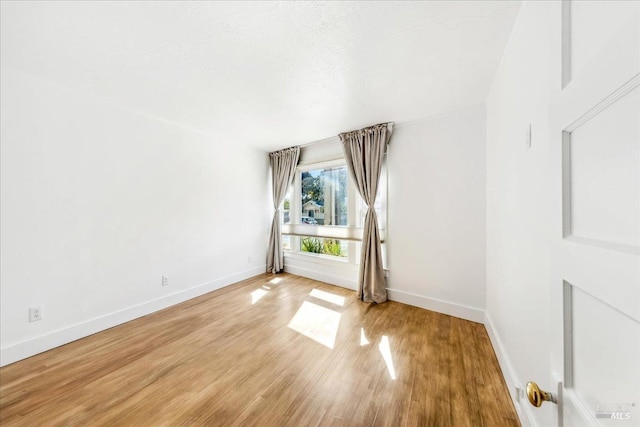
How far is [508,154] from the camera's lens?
1.63 m

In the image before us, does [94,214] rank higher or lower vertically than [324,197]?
lower

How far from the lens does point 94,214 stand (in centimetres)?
235

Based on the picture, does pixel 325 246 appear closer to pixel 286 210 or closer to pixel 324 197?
pixel 324 197

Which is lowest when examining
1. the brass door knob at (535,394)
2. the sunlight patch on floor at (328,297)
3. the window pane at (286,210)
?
the sunlight patch on floor at (328,297)

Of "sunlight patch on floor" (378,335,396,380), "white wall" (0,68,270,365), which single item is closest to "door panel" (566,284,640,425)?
"sunlight patch on floor" (378,335,396,380)

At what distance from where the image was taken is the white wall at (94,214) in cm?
192

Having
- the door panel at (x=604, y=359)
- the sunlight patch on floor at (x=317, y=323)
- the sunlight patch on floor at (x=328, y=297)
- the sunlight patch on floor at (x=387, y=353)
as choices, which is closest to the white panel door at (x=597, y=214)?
the door panel at (x=604, y=359)

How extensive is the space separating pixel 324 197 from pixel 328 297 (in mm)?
1608

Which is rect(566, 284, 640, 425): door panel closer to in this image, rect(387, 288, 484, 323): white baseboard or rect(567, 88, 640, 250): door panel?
rect(567, 88, 640, 250): door panel

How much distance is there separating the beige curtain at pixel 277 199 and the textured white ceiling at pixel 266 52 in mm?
1587

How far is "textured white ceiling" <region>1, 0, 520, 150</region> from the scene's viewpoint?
1.35m

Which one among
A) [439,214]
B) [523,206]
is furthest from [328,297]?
[523,206]

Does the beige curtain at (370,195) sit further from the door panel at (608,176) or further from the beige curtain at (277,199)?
the door panel at (608,176)

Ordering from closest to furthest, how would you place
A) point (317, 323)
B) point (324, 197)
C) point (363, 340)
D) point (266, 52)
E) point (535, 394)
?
point (535, 394) → point (266, 52) → point (363, 340) → point (317, 323) → point (324, 197)
